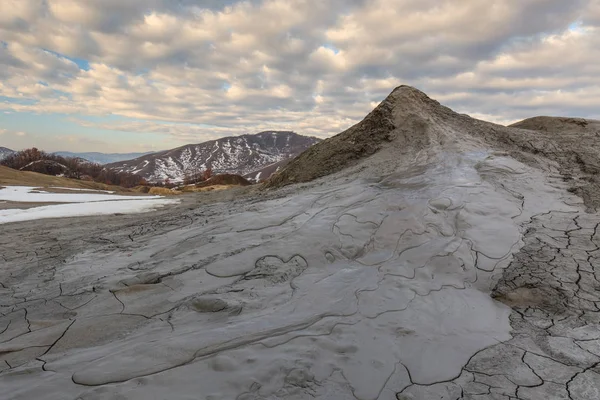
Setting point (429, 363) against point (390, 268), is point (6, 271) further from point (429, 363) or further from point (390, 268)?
point (429, 363)

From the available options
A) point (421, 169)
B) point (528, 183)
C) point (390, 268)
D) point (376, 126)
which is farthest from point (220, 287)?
point (376, 126)

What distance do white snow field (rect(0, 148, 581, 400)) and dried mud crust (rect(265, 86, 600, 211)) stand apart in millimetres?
1685

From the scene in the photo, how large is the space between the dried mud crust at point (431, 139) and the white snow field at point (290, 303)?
169cm

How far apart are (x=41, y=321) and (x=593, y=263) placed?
16.7ft

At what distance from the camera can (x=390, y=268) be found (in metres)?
3.60

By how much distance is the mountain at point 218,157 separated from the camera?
140 meters

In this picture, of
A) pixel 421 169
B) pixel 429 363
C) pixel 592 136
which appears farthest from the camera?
pixel 592 136

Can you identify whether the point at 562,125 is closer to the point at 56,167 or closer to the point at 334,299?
the point at 334,299

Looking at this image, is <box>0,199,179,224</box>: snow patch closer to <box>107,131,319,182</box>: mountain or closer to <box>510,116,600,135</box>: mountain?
<box>510,116,600,135</box>: mountain

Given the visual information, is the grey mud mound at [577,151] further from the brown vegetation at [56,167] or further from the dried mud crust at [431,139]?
the brown vegetation at [56,167]

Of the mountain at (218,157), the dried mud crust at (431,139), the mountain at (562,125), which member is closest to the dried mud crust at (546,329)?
the dried mud crust at (431,139)

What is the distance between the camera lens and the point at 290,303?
9.87 ft

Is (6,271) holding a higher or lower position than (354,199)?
lower

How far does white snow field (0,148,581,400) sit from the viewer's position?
2.14 meters
